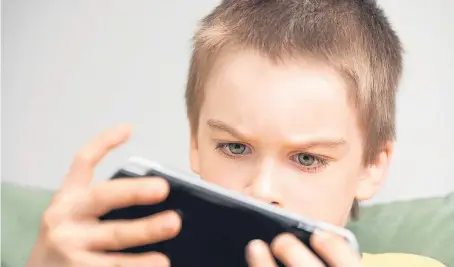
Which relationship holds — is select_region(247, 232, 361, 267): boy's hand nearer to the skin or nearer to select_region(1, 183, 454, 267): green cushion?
the skin

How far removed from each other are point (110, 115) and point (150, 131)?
0.05m

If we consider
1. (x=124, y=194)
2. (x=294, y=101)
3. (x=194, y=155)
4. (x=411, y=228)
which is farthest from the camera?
(x=411, y=228)

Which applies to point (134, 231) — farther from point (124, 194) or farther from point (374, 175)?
point (374, 175)

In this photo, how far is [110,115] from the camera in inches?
31.0

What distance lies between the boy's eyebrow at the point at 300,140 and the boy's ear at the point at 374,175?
0.26ft

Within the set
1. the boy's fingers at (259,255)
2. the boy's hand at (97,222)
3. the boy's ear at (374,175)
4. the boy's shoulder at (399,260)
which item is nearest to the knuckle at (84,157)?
the boy's hand at (97,222)

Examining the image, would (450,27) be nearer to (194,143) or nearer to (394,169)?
(394,169)

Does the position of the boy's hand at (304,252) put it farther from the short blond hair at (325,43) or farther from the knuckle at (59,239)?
the short blond hair at (325,43)

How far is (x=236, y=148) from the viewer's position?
667mm

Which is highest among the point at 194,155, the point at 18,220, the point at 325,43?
the point at 325,43

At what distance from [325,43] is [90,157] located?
0.28 metres

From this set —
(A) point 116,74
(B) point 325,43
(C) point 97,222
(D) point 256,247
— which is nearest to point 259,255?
(D) point 256,247

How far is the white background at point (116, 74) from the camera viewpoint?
785 mm

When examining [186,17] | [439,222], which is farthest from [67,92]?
[439,222]
